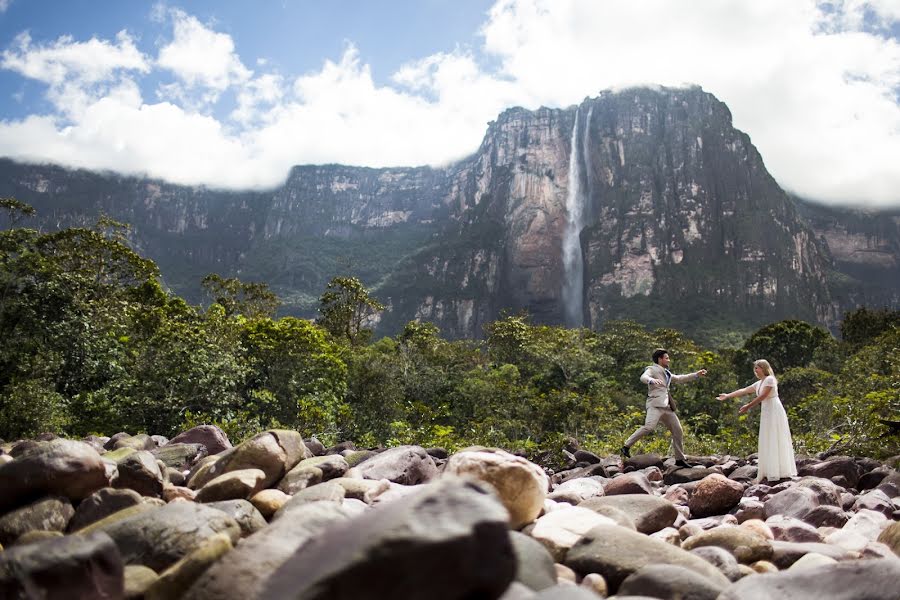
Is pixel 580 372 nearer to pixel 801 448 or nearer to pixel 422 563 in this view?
pixel 801 448

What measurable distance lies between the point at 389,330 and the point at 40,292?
371 ft

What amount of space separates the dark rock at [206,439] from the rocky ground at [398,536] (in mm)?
3055

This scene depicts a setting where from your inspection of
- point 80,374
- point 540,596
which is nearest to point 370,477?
point 540,596

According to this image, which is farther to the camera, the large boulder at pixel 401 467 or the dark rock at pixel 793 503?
the large boulder at pixel 401 467

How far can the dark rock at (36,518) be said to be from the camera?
419cm

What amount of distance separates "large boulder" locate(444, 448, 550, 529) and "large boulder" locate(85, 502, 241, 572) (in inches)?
61.7

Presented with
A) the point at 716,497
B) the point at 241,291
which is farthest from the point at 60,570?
the point at 241,291

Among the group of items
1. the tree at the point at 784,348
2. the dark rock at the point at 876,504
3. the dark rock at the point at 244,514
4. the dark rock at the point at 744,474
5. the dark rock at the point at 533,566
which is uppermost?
the dark rock at the point at 533,566

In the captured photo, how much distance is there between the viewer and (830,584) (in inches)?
123

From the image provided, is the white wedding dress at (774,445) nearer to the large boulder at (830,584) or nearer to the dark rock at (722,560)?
the dark rock at (722,560)

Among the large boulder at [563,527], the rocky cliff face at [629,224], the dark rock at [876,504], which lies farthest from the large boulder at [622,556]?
the rocky cliff face at [629,224]

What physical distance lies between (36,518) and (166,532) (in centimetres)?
135

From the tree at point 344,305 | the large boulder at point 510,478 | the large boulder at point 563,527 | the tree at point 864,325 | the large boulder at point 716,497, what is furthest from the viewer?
the tree at point 864,325

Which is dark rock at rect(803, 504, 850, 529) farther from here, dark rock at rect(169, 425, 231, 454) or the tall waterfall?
the tall waterfall
